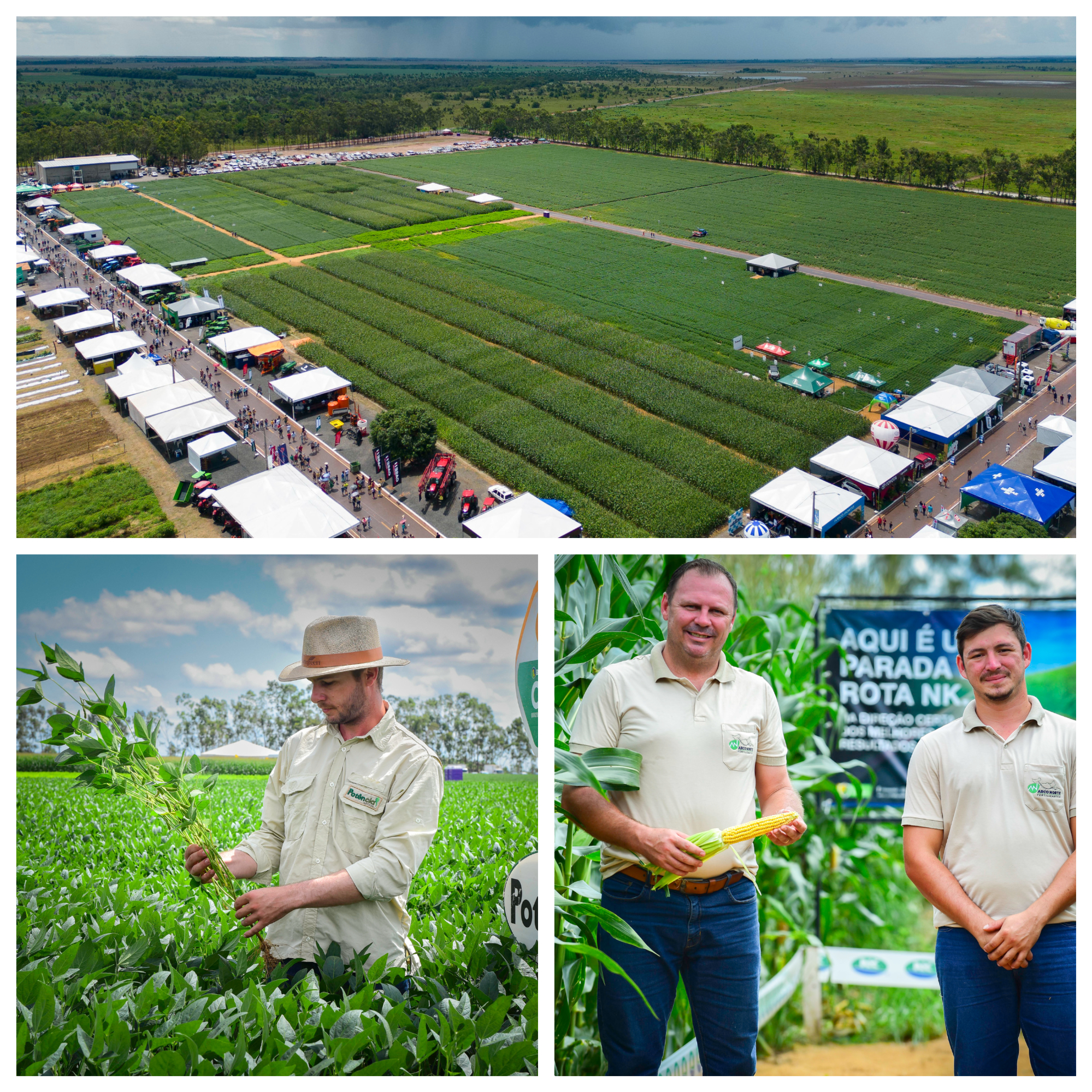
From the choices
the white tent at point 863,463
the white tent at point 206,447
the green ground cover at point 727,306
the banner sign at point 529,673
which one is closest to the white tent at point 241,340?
the white tent at point 206,447

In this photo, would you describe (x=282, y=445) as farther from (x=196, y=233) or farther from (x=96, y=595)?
(x=196, y=233)

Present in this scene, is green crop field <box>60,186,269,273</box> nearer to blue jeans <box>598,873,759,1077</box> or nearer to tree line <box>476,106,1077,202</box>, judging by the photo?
tree line <box>476,106,1077,202</box>

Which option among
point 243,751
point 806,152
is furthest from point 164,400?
point 806,152

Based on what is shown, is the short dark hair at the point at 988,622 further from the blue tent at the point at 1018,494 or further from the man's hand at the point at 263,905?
the blue tent at the point at 1018,494

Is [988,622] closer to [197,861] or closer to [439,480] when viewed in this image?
[197,861]

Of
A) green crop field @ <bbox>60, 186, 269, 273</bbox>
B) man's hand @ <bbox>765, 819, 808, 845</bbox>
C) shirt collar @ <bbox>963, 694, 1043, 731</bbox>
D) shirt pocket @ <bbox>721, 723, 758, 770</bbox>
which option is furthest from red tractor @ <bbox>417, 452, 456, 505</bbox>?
green crop field @ <bbox>60, 186, 269, 273</bbox>

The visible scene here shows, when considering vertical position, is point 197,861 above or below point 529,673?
below
